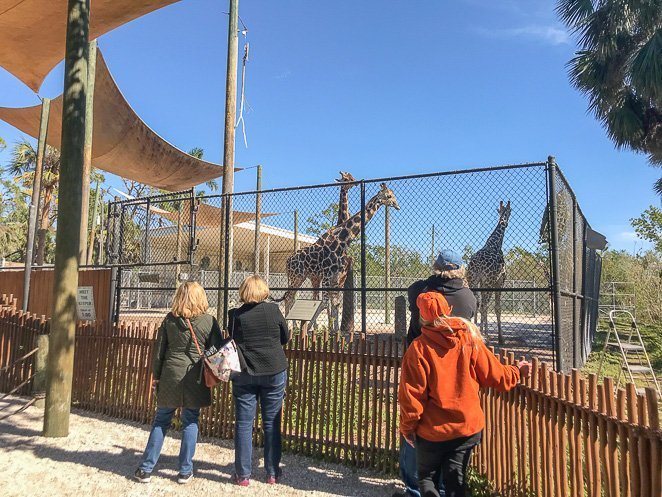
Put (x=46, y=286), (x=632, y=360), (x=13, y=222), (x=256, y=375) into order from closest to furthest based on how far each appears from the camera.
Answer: (x=256, y=375), (x=46, y=286), (x=632, y=360), (x=13, y=222)

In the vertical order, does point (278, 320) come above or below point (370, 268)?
below

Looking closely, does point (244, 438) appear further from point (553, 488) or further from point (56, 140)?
point (56, 140)

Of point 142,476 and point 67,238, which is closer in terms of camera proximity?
point 142,476

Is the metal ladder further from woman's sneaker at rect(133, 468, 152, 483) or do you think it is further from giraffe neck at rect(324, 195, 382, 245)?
woman's sneaker at rect(133, 468, 152, 483)

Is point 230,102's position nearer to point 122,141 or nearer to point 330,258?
point 122,141

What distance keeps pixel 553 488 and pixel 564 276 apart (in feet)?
12.2

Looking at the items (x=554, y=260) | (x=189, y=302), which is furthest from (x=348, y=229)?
(x=189, y=302)

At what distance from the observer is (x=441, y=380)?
8.80ft

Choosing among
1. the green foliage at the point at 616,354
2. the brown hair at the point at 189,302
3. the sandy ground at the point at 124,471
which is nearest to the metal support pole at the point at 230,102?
the sandy ground at the point at 124,471

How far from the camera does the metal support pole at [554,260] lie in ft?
15.3

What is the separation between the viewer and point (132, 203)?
8.26 m

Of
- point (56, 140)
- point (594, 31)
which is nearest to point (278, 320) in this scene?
point (56, 140)

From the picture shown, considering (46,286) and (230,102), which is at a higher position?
(230,102)

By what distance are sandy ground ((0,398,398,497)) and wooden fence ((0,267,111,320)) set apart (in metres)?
2.34
